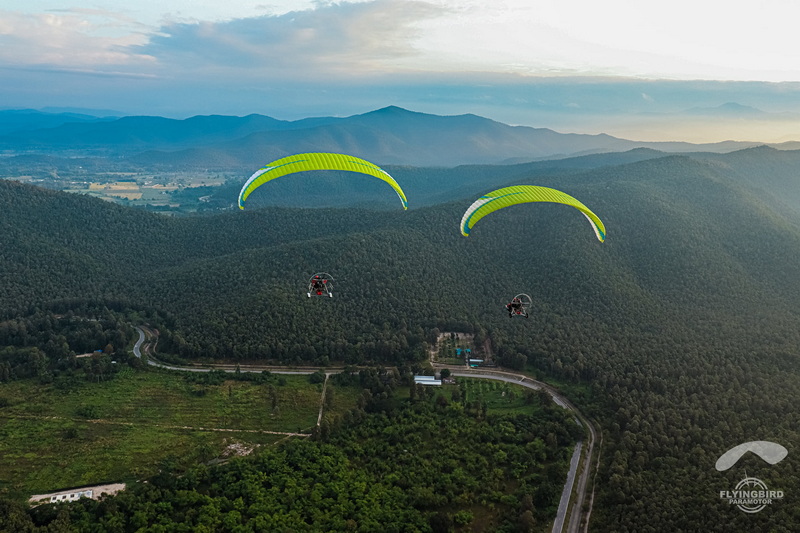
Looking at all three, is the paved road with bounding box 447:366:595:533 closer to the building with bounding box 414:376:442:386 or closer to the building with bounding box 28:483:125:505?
the building with bounding box 414:376:442:386

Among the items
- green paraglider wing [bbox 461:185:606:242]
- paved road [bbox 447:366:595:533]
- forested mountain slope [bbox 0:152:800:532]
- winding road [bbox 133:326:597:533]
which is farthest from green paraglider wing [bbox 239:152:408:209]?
forested mountain slope [bbox 0:152:800:532]

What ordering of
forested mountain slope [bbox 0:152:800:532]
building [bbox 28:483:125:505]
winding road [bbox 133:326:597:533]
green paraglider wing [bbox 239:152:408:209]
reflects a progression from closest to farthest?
building [bbox 28:483:125:505]
winding road [bbox 133:326:597:533]
green paraglider wing [bbox 239:152:408:209]
forested mountain slope [bbox 0:152:800:532]

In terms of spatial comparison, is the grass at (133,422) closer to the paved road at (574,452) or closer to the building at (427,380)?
the building at (427,380)

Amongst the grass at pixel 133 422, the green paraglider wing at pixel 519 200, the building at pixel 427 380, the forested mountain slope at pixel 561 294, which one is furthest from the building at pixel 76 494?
the green paraglider wing at pixel 519 200

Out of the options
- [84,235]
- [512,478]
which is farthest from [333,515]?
[84,235]

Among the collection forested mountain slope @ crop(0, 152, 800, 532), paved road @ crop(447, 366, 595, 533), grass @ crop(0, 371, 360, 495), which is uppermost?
forested mountain slope @ crop(0, 152, 800, 532)

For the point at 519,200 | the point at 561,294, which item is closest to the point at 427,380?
the point at 519,200
